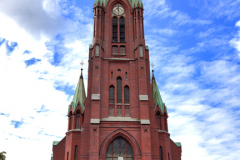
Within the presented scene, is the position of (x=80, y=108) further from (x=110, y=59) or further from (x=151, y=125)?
(x=151, y=125)

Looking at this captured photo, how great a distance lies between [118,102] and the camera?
38906 mm

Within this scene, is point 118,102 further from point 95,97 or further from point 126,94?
point 95,97

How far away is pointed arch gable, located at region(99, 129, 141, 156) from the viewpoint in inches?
1387

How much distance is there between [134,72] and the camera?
133ft

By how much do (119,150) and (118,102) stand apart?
6420 mm

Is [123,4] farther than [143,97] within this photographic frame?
Yes

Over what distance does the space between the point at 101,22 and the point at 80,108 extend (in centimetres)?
1318

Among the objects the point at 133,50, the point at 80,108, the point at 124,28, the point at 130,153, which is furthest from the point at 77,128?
the point at 124,28

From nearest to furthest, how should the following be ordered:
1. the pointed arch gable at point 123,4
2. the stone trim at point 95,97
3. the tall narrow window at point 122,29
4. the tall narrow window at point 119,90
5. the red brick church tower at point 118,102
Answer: the red brick church tower at point 118,102 < the stone trim at point 95,97 < the tall narrow window at point 119,90 < the tall narrow window at point 122,29 < the pointed arch gable at point 123,4

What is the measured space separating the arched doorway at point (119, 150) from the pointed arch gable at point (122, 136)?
1.88 ft

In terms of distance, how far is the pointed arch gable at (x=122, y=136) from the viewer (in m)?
35.2

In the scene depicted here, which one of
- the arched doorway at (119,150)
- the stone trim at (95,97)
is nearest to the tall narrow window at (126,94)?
the stone trim at (95,97)

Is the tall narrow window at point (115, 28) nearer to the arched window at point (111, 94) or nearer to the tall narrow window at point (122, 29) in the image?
the tall narrow window at point (122, 29)

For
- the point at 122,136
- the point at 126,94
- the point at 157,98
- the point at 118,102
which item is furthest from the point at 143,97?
the point at 157,98
